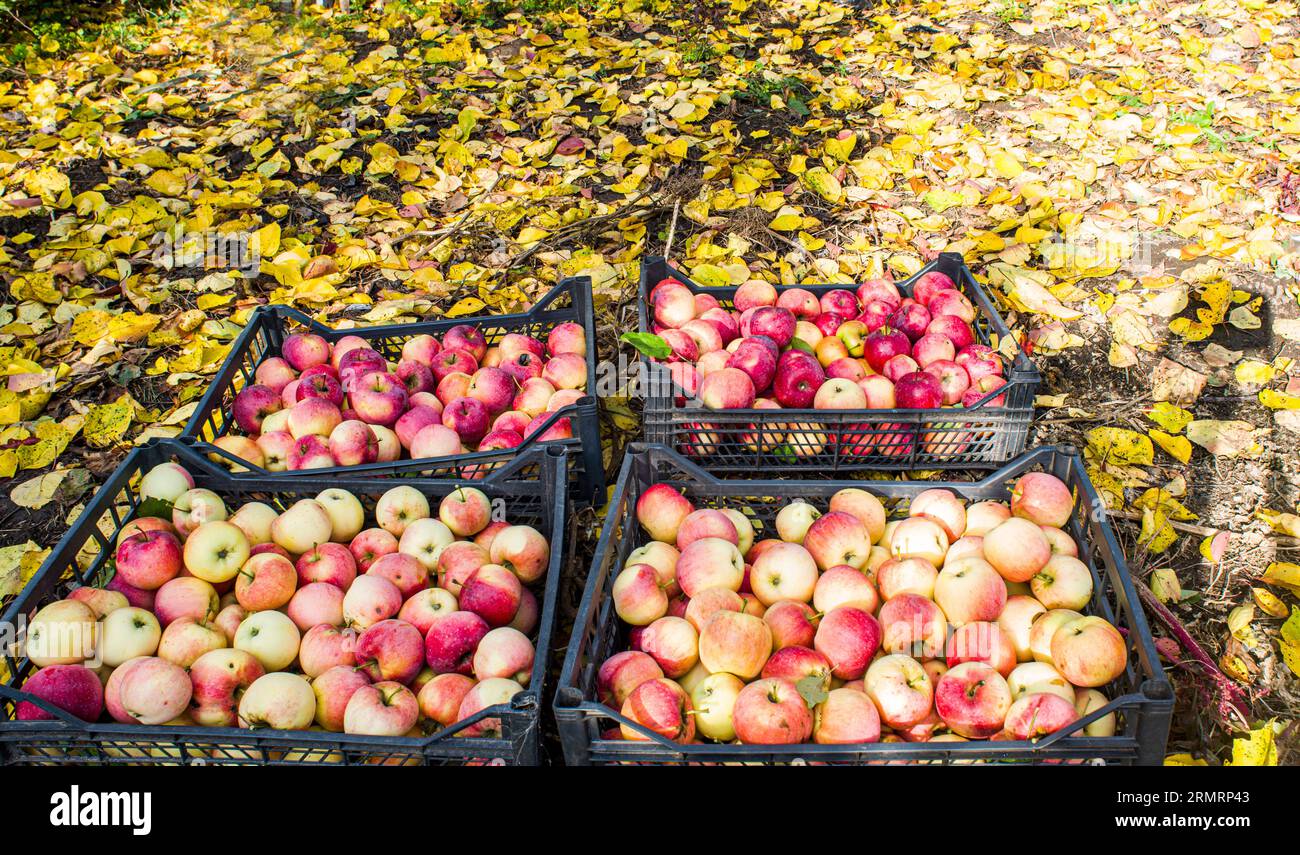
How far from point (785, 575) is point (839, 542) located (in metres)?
0.17

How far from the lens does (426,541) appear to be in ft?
7.93

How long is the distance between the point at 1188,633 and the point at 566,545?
173 centimetres

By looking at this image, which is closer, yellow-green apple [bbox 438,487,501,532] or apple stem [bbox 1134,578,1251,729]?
apple stem [bbox 1134,578,1251,729]

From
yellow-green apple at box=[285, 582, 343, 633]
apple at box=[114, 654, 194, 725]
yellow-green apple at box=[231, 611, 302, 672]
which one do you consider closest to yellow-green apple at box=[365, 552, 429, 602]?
yellow-green apple at box=[285, 582, 343, 633]

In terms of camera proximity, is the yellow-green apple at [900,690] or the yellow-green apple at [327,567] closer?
the yellow-green apple at [900,690]

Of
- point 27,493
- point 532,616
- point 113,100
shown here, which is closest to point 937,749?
point 532,616

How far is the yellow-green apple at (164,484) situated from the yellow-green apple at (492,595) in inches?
35.4

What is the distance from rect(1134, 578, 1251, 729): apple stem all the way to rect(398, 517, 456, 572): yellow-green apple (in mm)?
1960

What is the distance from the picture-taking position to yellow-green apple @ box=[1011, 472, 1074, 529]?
2314 millimetres

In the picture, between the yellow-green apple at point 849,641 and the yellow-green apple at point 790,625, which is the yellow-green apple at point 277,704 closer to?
the yellow-green apple at point 790,625

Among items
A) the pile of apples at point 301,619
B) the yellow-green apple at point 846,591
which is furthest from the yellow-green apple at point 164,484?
the yellow-green apple at point 846,591

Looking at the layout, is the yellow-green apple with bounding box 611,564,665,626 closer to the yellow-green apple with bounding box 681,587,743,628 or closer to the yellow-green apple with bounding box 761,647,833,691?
the yellow-green apple with bounding box 681,587,743,628

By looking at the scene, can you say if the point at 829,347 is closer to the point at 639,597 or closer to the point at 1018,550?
the point at 1018,550

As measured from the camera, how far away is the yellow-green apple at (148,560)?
2.31 metres
